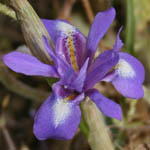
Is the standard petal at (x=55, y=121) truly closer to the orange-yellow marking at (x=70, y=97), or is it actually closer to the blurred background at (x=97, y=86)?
the orange-yellow marking at (x=70, y=97)

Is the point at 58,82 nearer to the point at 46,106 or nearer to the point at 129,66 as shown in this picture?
the point at 46,106

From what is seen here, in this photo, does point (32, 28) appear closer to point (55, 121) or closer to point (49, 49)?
point (49, 49)

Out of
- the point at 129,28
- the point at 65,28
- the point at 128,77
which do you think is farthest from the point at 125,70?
the point at 129,28

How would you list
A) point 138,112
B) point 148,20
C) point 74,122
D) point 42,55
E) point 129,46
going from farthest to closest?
point 148,20
point 138,112
point 129,46
point 42,55
point 74,122

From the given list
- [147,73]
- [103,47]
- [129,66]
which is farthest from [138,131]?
[129,66]

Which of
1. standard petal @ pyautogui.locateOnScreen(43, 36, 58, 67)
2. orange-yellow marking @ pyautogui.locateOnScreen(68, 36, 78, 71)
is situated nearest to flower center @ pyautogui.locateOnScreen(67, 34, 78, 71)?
orange-yellow marking @ pyautogui.locateOnScreen(68, 36, 78, 71)

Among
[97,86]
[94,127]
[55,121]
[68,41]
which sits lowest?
[97,86]
